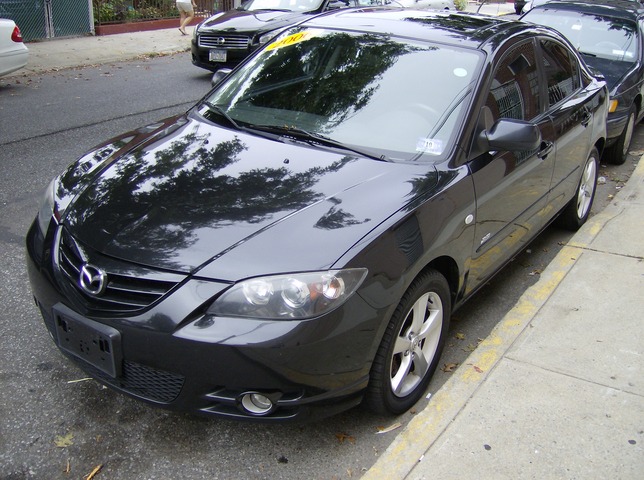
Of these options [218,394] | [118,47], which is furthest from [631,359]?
[118,47]

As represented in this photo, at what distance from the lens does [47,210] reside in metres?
3.43

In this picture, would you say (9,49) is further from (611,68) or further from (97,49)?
(611,68)

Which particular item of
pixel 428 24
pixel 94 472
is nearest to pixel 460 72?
pixel 428 24

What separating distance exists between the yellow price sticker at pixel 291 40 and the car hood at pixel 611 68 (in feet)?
14.0

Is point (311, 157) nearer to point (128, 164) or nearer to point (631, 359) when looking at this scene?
point (128, 164)

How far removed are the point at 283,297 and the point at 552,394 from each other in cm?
154

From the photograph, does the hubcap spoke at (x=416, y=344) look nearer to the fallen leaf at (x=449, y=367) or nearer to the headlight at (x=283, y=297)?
the fallen leaf at (x=449, y=367)

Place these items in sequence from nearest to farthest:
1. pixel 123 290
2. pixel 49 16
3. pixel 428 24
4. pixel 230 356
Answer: pixel 230 356, pixel 123 290, pixel 428 24, pixel 49 16

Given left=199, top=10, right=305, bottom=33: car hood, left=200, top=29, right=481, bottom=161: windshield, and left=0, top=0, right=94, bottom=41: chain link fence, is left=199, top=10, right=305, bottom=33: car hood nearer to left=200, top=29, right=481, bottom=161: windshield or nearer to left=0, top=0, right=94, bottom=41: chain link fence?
left=0, top=0, right=94, bottom=41: chain link fence

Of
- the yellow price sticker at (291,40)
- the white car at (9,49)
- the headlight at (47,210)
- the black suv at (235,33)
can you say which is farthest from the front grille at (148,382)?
the black suv at (235,33)

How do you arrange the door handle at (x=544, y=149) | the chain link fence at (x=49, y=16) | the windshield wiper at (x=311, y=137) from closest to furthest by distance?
the windshield wiper at (x=311, y=137) → the door handle at (x=544, y=149) → the chain link fence at (x=49, y=16)

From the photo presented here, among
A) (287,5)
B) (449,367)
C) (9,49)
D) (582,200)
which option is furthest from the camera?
(287,5)

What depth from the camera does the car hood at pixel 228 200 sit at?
2.84 metres

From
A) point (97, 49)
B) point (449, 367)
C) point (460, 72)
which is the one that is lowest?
point (97, 49)
